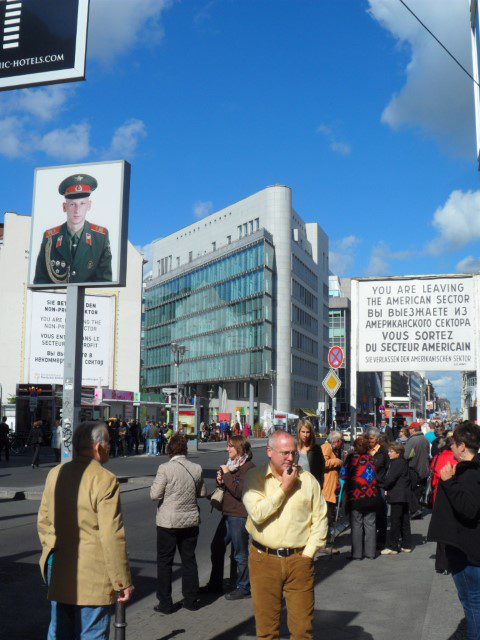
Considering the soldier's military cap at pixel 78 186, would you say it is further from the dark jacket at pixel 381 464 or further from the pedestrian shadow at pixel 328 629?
the pedestrian shadow at pixel 328 629

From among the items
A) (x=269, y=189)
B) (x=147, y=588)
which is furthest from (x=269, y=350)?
(x=147, y=588)

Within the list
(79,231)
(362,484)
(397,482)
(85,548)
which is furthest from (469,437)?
(79,231)

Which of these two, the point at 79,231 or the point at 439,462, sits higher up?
the point at 79,231

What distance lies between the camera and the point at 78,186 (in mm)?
19203

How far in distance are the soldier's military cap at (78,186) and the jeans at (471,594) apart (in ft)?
52.9

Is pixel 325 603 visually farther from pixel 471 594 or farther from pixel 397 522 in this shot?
pixel 397 522

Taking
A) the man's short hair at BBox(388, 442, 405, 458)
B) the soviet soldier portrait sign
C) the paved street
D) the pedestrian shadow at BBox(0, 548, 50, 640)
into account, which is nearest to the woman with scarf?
the paved street

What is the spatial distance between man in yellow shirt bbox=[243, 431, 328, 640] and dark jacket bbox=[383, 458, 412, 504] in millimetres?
6472

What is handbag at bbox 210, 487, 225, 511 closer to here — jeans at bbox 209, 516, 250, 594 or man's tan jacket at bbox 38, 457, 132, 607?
jeans at bbox 209, 516, 250, 594

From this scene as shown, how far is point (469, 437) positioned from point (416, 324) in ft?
29.4

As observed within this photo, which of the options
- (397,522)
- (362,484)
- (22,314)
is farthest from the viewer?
(22,314)

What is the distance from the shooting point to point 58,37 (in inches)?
289

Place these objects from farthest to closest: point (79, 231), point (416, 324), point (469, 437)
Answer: point (79, 231) < point (416, 324) < point (469, 437)

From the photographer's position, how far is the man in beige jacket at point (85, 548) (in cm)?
→ 417
